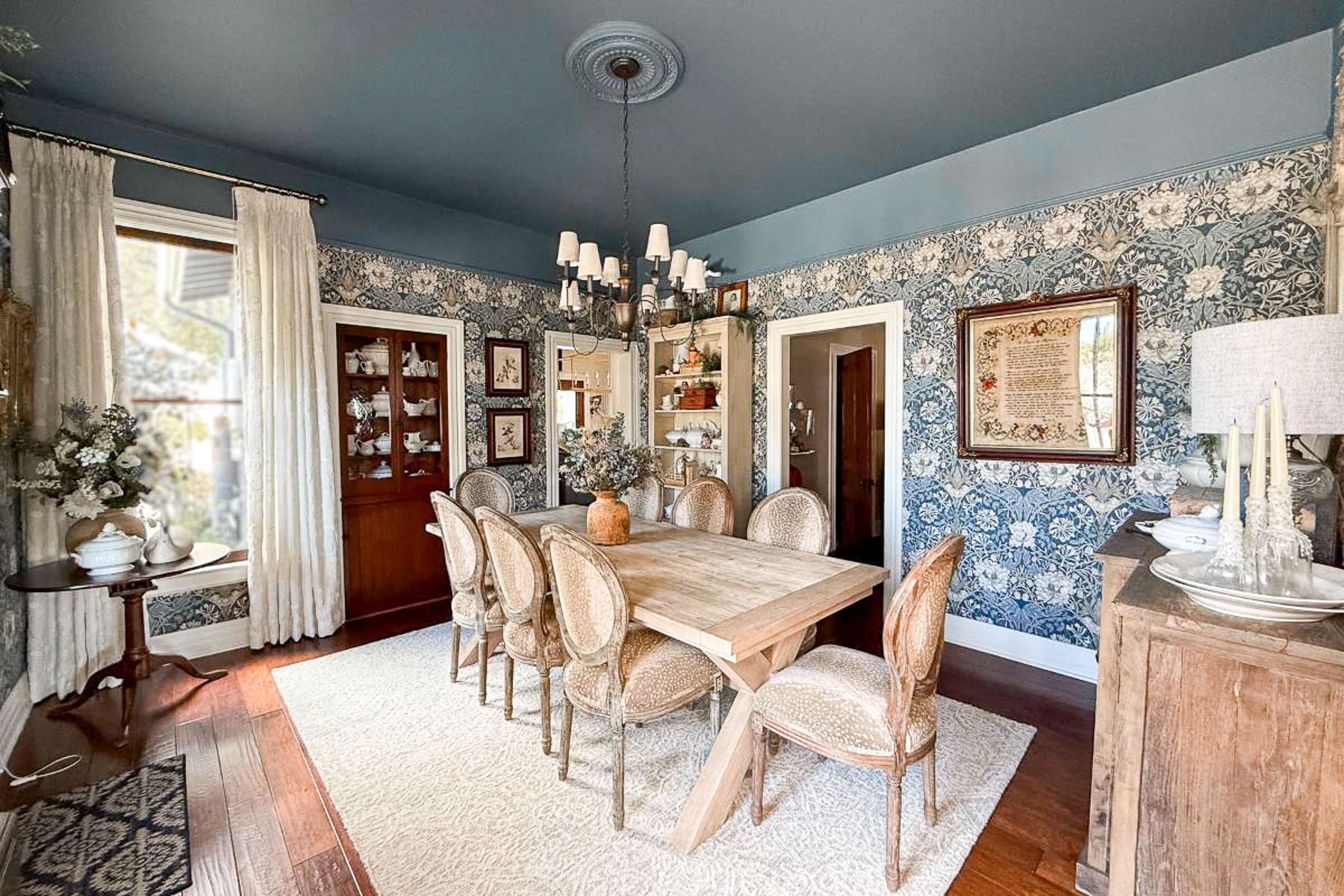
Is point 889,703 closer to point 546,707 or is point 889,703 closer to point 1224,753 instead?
point 1224,753

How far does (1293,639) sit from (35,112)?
16.2ft

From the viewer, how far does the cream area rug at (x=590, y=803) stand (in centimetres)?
166

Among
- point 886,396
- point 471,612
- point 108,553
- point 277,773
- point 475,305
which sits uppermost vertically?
point 475,305

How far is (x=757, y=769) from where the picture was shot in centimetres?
186

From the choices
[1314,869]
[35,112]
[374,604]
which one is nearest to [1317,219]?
[1314,869]

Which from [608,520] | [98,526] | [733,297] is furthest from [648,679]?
[733,297]

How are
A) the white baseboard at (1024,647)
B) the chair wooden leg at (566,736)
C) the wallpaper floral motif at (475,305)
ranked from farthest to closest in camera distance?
1. the wallpaper floral motif at (475,305)
2. the white baseboard at (1024,647)
3. the chair wooden leg at (566,736)

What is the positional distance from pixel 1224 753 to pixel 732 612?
3.70 feet

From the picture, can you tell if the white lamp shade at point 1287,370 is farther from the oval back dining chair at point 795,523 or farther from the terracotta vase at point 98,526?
the terracotta vase at point 98,526

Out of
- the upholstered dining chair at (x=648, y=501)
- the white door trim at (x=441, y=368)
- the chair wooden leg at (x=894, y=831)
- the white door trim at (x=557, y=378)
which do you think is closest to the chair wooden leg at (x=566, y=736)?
the chair wooden leg at (x=894, y=831)

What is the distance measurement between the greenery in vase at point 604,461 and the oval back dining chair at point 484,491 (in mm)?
1065

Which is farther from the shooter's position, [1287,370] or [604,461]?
[604,461]

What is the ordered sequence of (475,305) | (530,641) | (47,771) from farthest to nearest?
1. (475,305)
2. (530,641)
3. (47,771)

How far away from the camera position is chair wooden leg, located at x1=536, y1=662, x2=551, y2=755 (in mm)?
2203
